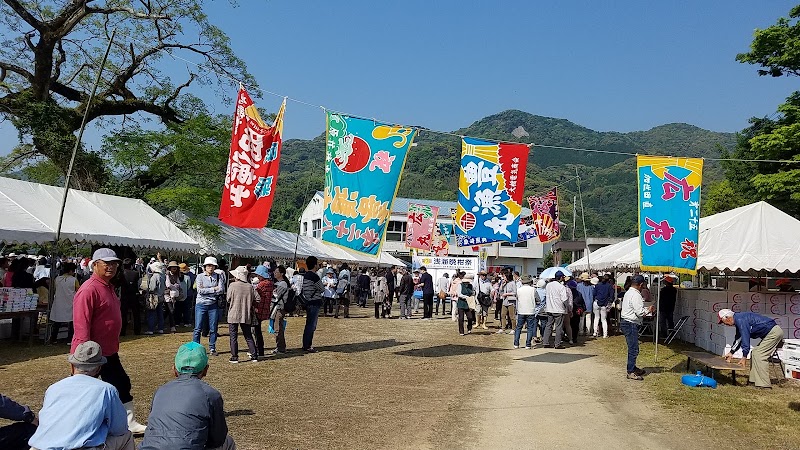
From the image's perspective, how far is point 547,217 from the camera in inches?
1027

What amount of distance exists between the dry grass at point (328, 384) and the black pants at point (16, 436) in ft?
7.50

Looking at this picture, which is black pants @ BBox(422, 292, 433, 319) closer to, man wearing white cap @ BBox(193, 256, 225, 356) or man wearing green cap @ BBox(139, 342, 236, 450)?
man wearing white cap @ BBox(193, 256, 225, 356)

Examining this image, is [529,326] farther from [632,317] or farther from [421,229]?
[421,229]

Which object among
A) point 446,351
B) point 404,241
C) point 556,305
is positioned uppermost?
point 404,241

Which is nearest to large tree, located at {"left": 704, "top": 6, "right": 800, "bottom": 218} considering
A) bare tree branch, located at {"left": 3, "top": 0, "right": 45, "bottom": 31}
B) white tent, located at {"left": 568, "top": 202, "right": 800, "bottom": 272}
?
white tent, located at {"left": 568, "top": 202, "right": 800, "bottom": 272}

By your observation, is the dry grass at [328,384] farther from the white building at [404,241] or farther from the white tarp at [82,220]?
the white building at [404,241]

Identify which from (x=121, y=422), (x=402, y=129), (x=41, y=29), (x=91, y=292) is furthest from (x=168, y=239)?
(x=121, y=422)

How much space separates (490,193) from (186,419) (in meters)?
9.25

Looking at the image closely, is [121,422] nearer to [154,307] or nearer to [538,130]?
[154,307]

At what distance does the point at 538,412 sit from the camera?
830 cm

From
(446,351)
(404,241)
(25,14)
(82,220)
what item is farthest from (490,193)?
(404,241)

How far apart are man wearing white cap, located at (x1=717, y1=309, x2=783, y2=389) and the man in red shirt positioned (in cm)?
941

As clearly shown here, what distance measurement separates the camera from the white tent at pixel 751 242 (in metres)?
12.9

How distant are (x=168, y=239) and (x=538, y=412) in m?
13.1
